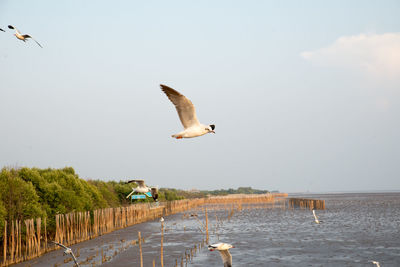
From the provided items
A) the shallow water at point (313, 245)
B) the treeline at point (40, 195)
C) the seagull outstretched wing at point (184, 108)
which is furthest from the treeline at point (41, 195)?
the seagull outstretched wing at point (184, 108)

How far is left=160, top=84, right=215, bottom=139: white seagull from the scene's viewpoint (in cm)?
993

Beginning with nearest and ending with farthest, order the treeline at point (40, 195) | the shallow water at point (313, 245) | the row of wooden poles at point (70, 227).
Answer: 1. the row of wooden poles at point (70, 227)
2. the treeline at point (40, 195)
3. the shallow water at point (313, 245)

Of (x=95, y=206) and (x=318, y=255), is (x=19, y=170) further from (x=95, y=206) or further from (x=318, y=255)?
(x=318, y=255)

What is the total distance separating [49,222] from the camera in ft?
102

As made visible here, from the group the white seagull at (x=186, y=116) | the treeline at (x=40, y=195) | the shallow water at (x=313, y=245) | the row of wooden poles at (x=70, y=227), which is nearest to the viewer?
the white seagull at (x=186, y=116)

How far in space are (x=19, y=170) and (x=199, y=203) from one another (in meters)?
70.4

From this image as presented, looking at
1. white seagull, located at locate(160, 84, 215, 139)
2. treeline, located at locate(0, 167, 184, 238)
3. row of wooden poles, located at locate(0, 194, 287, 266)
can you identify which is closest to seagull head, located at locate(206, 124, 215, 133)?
white seagull, located at locate(160, 84, 215, 139)

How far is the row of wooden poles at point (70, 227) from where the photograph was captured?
958 inches

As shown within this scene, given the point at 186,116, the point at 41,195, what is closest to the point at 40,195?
the point at 41,195

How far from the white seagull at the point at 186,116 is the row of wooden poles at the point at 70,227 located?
15.1 m

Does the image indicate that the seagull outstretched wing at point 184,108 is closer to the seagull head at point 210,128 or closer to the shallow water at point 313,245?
the seagull head at point 210,128

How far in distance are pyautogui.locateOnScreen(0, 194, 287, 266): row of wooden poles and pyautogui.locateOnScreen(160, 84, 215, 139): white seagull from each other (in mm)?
15110

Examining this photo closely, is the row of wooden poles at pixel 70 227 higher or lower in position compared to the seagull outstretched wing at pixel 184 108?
lower

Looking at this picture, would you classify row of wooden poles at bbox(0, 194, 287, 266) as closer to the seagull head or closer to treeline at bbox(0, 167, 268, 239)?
treeline at bbox(0, 167, 268, 239)
